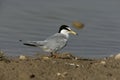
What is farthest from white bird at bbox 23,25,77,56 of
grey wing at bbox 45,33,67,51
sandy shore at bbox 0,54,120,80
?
sandy shore at bbox 0,54,120,80

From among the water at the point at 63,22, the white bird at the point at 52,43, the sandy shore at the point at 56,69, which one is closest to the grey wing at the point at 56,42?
the white bird at the point at 52,43

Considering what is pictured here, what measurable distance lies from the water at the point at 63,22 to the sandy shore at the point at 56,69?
190 cm

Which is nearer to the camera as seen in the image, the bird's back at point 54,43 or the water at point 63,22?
the bird's back at point 54,43

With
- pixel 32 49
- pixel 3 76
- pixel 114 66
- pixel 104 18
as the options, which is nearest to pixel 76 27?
pixel 104 18

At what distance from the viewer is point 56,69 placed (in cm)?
870

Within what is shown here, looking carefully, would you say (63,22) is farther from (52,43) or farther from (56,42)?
(52,43)

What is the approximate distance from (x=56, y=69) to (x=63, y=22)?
549cm

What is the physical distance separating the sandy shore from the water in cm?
190

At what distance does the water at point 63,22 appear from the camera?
1186 cm

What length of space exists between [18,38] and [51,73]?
3.86 metres

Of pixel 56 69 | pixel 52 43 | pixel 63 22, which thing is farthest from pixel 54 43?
pixel 63 22

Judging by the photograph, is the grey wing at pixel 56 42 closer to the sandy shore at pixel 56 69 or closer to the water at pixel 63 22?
the sandy shore at pixel 56 69

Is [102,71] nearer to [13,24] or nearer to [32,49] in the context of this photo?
[32,49]

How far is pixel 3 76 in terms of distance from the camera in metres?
8.34
